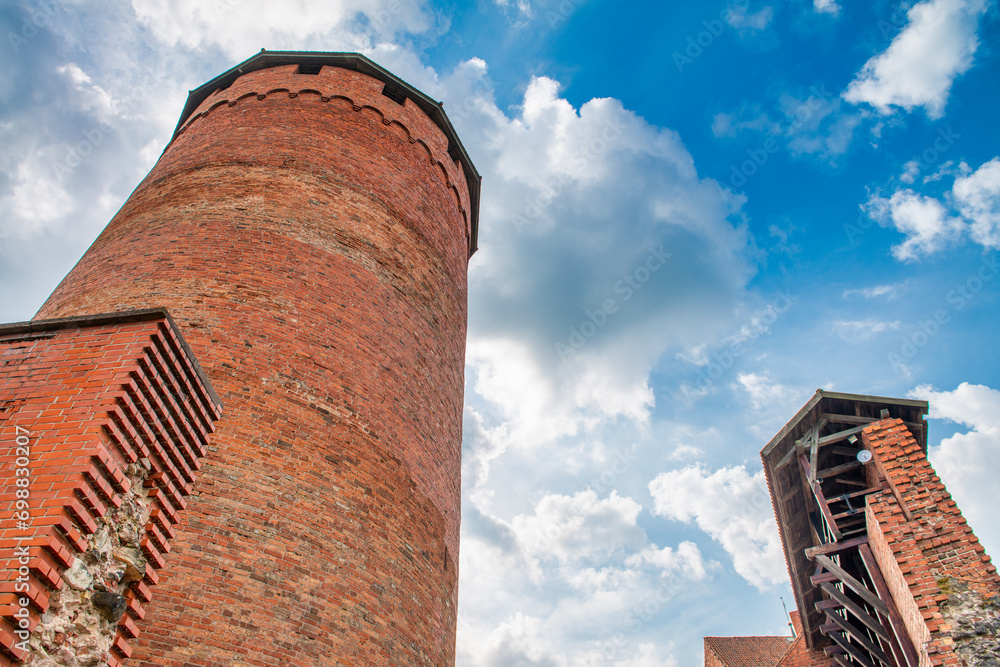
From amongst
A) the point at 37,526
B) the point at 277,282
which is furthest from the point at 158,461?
the point at 277,282

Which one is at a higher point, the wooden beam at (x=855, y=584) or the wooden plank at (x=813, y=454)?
the wooden plank at (x=813, y=454)

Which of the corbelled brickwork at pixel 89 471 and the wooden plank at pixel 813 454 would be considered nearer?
the corbelled brickwork at pixel 89 471

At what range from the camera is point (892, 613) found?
7336 mm

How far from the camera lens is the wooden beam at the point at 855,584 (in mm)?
7570

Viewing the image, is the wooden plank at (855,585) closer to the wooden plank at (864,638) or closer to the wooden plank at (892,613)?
the wooden plank at (892,613)

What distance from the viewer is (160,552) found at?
3311mm

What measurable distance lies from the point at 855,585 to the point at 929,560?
1602 millimetres

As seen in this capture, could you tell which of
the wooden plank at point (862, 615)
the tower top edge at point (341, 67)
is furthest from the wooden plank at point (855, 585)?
the tower top edge at point (341, 67)

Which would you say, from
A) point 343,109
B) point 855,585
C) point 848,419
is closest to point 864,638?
point 855,585

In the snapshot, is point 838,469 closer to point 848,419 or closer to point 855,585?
point 848,419

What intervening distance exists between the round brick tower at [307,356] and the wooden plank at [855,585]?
523 cm

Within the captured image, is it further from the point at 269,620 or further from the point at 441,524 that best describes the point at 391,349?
the point at 269,620

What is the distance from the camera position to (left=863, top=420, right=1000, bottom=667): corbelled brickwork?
595 centimetres

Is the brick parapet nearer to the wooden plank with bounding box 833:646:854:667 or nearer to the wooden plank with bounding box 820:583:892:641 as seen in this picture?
the wooden plank with bounding box 820:583:892:641
